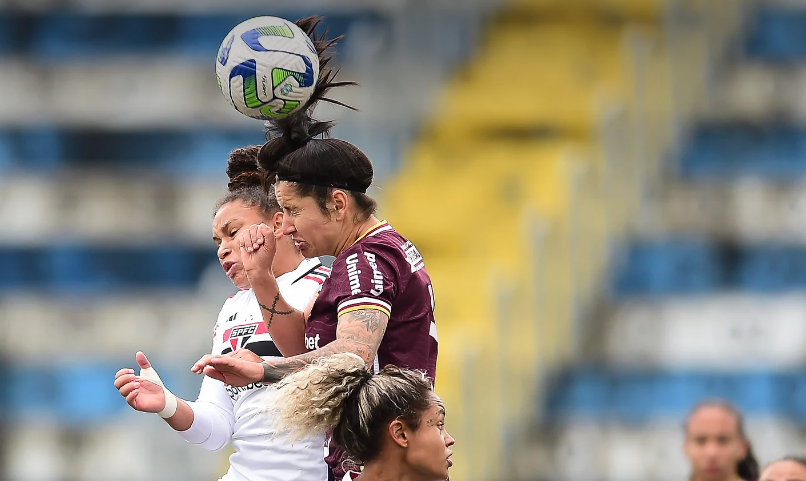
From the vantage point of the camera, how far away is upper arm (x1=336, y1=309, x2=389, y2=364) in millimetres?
4062

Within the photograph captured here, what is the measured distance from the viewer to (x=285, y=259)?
485 centimetres

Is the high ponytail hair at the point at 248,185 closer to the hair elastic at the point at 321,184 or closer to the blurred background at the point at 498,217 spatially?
the hair elastic at the point at 321,184

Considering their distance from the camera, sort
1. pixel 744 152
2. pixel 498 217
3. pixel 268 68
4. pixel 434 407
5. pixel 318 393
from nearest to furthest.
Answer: pixel 318 393 → pixel 434 407 → pixel 268 68 → pixel 498 217 → pixel 744 152

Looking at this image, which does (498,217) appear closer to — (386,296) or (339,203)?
(339,203)

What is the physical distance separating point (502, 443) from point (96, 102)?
5286 millimetres

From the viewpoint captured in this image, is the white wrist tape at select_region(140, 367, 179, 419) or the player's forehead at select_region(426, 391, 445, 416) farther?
the white wrist tape at select_region(140, 367, 179, 419)

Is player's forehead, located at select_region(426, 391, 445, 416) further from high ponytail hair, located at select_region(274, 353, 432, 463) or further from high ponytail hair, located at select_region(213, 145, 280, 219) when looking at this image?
high ponytail hair, located at select_region(213, 145, 280, 219)

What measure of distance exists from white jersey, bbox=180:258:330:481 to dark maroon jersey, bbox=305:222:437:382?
0.39 metres

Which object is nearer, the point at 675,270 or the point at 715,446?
the point at 715,446

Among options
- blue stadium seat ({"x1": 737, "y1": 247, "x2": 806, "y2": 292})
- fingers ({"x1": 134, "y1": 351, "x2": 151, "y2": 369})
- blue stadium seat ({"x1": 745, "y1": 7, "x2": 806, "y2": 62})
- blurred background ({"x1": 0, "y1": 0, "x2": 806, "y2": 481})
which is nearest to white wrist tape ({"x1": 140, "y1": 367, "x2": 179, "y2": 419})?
fingers ({"x1": 134, "y1": 351, "x2": 151, "y2": 369})

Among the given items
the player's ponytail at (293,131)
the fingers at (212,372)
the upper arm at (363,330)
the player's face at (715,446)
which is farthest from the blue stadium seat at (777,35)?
the fingers at (212,372)

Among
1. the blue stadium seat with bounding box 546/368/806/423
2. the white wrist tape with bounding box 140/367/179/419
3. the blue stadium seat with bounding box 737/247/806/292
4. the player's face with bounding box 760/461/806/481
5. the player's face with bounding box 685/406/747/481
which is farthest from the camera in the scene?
the blue stadium seat with bounding box 737/247/806/292

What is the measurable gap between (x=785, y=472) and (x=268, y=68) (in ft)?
9.16

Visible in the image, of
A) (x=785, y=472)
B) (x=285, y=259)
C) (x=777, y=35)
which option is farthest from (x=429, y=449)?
(x=777, y=35)
